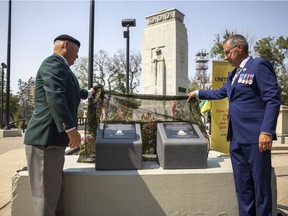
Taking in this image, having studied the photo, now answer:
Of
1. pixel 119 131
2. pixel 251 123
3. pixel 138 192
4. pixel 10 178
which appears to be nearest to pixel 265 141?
pixel 251 123

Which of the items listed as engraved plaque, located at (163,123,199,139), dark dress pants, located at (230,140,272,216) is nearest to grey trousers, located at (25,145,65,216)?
engraved plaque, located at (163,123,199,139)

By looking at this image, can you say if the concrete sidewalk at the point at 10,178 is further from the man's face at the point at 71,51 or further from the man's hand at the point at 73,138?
the man's face at the point at 71,51

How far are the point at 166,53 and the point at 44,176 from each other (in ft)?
39.3

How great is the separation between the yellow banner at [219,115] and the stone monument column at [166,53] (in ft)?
24.7

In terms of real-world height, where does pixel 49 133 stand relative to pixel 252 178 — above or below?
above

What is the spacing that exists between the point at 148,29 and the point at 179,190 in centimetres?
1234

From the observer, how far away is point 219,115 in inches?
245

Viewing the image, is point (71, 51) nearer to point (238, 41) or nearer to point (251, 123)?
point (238, 41)

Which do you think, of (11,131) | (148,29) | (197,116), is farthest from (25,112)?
(197,116)

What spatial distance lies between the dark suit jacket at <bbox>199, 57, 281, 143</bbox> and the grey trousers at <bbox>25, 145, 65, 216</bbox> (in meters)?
1.83

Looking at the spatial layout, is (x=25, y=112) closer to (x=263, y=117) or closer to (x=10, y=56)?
(x=10, y=56)

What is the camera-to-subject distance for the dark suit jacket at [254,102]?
261cm

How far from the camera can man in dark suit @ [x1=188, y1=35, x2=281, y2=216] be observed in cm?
263

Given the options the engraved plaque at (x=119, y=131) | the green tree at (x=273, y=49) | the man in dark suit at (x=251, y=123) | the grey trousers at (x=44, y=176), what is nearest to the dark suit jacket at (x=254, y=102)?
the man in dark suit at (x=251, y=123)
